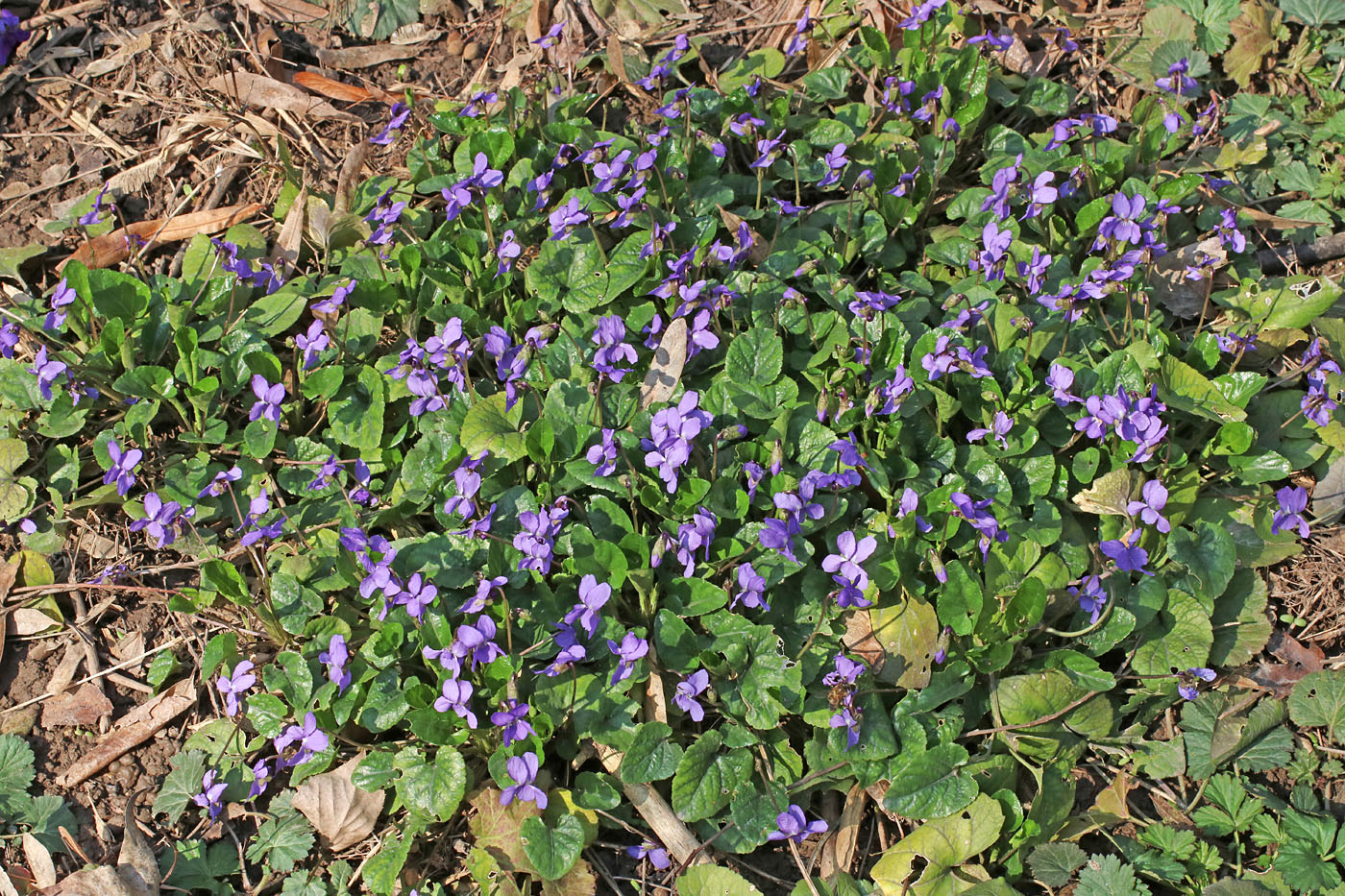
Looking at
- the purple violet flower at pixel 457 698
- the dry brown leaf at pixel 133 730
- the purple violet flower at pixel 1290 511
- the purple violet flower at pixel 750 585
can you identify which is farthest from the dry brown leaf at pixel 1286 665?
the dry brown leaf at pixel 133 730

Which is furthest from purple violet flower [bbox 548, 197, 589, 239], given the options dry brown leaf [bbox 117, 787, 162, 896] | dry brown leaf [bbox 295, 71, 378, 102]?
dry brown leaf [bbox 117, 787, 162, 896]

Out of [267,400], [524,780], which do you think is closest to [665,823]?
[524,780]

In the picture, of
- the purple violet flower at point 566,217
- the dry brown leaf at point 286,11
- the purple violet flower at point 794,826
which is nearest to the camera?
the purple violet flower at point 794,826

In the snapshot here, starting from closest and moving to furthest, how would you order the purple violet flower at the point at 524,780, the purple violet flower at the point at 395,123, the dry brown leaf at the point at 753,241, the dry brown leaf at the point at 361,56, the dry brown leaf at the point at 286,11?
the purple violet flower at the point at 524,780 → the dry brown leaf at the point at 753,241 → the purple violet flower at the point at 395,123 → the dry brown leaf at the point at 361,56 → the dry brown leaf at the point at 286,11

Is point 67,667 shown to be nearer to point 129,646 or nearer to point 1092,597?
point 129,646

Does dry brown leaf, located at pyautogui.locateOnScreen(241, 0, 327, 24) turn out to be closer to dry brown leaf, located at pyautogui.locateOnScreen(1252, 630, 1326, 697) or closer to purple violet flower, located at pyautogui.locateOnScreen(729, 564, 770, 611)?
purple violet flower, located at pyautogui.locateOnScreen(729, 564, 770, 611)

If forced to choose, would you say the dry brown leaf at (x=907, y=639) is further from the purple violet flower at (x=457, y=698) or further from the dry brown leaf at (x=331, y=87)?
the dry brown leaf at (x=331, y=87)
